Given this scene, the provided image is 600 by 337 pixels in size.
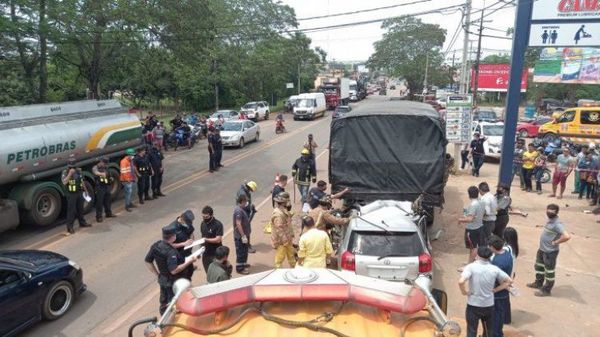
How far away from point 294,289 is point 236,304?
0.37m

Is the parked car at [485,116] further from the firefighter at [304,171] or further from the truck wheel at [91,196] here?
the truck wheel at [91,196]

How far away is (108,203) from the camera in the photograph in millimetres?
12789

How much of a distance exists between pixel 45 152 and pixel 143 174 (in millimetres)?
2784

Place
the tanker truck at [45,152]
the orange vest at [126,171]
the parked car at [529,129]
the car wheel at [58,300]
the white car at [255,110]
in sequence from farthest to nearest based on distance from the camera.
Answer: the white car at [255,110]
the parked car at [529,129]
the orange vest at [126,171]
the tanker truck at [45,152]
the car wheel at [58,300]

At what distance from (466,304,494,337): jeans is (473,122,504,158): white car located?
53.6 ft

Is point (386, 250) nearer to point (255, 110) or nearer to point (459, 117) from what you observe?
point (459, 117)

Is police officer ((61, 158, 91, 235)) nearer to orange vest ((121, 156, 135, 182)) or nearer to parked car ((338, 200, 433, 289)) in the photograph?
orange vest ((121, 156, 135, 182))

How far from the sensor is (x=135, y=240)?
10961 mm

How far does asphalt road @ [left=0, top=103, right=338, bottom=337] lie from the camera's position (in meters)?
7.56

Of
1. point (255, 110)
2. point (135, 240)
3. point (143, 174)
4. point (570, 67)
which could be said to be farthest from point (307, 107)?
point (135, 240)

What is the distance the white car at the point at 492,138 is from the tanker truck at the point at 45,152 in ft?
51.7

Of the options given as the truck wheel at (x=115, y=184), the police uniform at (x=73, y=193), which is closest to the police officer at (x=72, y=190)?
the police uniform at (x=73, y=193)

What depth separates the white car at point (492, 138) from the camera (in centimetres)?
2150

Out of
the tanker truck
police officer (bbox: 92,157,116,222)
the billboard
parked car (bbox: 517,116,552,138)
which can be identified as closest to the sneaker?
police officer (bbox: 92,157,116,222)
